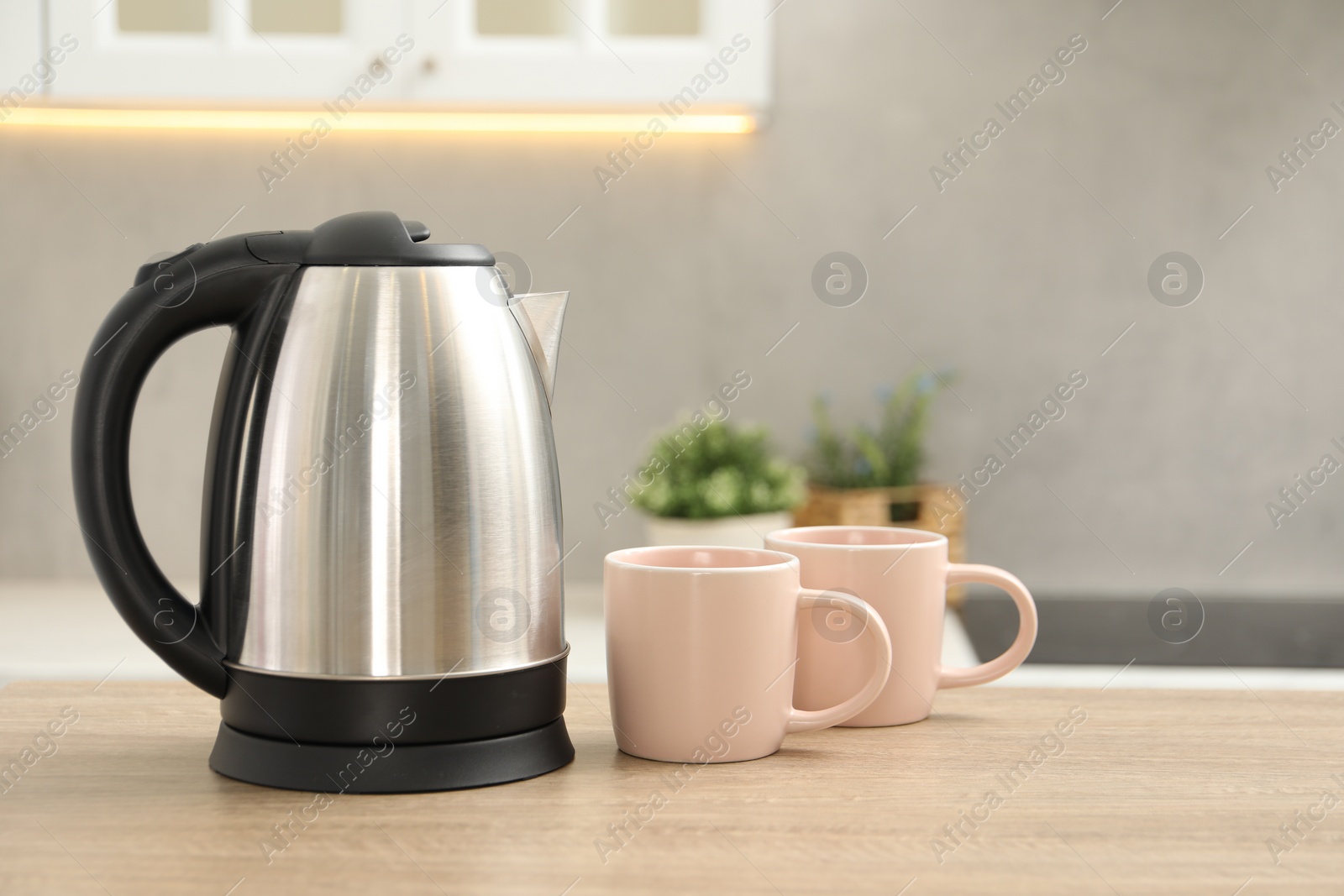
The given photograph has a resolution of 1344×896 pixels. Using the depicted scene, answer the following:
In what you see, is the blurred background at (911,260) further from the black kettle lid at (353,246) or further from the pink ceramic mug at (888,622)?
the black kettle lid at (353,246)

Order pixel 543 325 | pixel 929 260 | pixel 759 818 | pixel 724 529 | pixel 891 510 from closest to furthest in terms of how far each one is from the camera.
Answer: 1. pixel 759 818
2. pixel 543 325
3. pixel 724 529
4. pixel 891 510
5. pixel 929 260

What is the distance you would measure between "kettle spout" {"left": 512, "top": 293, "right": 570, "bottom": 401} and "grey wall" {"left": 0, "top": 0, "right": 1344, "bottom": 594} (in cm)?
106

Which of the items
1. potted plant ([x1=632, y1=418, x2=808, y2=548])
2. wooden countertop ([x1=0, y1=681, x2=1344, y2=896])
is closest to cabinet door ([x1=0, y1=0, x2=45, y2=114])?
potted plant ([x1=632, y1=418, x2=808, y2=548])

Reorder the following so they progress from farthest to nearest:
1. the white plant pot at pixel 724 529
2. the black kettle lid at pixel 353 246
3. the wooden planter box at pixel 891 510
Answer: the wooden planter box at pixel 891 510, the white plant pot at pixel 724 529, the black kettle lid at pixel 353 246

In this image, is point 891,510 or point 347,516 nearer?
point 347,516

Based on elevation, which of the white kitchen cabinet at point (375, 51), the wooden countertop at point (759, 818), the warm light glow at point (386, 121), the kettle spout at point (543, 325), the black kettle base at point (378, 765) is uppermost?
the white kitchen cabinet at point (375, 51)

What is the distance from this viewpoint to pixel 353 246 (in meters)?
0.56

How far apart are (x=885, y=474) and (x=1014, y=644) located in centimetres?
91

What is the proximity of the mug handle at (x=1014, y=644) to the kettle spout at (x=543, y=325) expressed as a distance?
261mm

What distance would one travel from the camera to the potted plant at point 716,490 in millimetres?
1368

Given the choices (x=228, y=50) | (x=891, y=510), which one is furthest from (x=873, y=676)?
(x=228, y=50)

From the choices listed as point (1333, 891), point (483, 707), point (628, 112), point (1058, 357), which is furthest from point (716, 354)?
point (1333, 891)

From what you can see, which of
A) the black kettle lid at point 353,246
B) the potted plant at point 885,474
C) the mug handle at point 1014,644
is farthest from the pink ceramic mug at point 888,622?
the potted plant at point 885,474

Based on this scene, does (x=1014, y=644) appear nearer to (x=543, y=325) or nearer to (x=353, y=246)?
(x=543, y=325)
